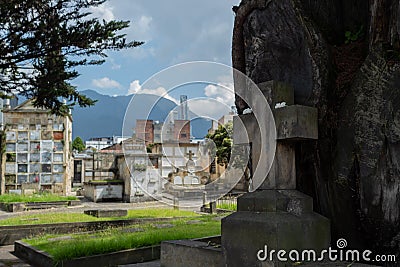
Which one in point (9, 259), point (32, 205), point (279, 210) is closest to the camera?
point (279, 210)

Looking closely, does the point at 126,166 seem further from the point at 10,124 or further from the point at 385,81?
the point at 385,81

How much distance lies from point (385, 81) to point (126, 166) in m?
18.4

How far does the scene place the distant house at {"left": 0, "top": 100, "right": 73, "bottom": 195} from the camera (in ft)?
68.8

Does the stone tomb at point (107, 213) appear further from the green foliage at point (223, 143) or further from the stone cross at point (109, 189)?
the green foliage at point (223, 143)

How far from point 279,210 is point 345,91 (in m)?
1.41

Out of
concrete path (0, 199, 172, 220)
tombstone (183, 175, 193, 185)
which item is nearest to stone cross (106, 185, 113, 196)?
concrete path (0, 199, 172, 220)

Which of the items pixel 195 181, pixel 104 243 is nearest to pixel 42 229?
pixel 104 243

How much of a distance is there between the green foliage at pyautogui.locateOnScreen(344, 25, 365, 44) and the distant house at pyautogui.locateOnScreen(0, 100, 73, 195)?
62.4 ft

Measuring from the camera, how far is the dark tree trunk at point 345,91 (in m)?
3.67

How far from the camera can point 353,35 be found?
14.5 feet

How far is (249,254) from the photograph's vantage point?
3623mm

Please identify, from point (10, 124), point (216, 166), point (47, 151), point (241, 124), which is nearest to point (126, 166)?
point (47, 151)

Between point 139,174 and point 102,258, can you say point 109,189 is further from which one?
point 102,258

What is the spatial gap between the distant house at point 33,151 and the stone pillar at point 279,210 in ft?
62.5
